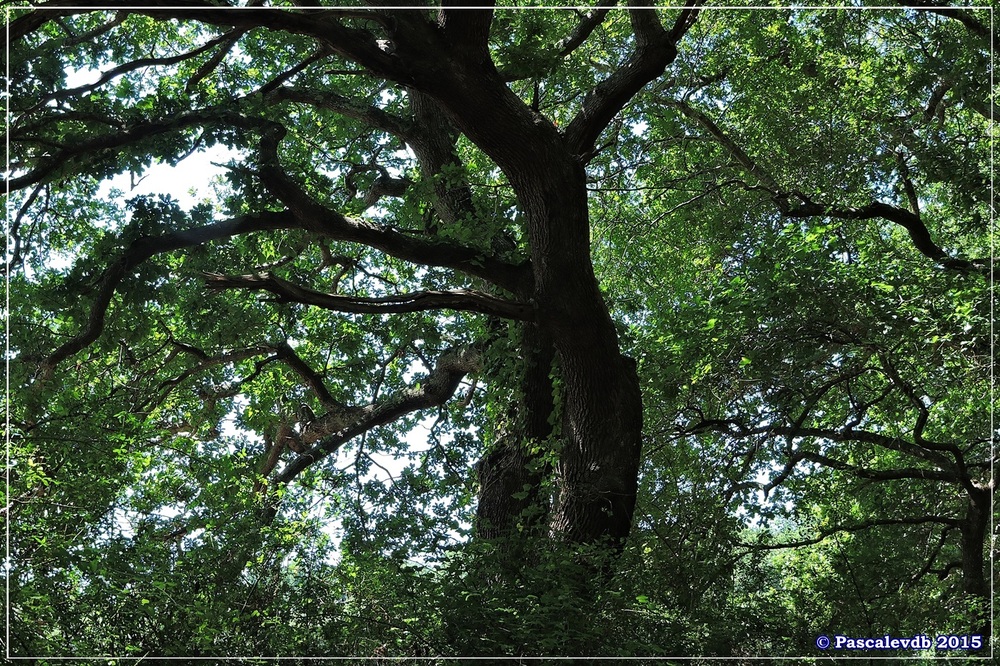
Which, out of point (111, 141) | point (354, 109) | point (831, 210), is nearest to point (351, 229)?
point (111, 141)

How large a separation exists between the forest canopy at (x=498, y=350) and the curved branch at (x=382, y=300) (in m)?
0.03

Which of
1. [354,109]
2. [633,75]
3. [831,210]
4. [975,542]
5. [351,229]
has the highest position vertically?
[354,109]

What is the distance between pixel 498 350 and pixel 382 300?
1.75 metres

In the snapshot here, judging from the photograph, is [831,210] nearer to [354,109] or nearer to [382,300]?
[382,300]

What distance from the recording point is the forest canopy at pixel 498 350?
5645 millimetres

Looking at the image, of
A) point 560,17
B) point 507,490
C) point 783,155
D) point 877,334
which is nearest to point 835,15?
point 783,155

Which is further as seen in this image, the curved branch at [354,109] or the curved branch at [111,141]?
the curved branch at [354,109]

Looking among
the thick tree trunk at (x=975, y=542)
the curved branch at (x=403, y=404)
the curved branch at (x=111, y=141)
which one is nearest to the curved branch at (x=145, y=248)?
the curved branch at (x=111, y=141)

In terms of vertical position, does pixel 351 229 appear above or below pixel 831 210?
below

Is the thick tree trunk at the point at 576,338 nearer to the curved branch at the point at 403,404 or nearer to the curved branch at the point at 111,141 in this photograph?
the curved branch at the point at 111,141

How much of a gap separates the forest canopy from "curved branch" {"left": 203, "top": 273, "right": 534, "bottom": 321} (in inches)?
1.2

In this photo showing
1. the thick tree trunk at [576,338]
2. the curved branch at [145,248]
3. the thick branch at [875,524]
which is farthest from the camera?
the thick branch at [875,524]

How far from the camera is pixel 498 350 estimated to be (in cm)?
836

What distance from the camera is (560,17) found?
35.3ft
